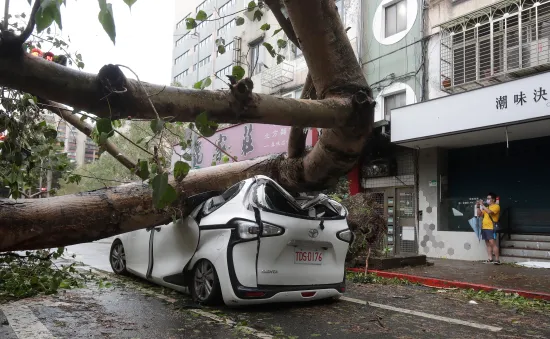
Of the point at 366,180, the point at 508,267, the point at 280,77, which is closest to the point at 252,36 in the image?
the point at 280,77

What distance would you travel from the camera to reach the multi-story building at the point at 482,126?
1045 centimetres

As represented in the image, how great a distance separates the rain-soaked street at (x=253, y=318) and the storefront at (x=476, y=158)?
210 inches

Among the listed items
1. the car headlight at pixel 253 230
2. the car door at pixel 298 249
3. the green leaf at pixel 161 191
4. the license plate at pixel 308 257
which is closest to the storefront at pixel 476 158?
the car door at pixel 298 249

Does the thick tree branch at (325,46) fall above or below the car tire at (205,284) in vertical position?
above

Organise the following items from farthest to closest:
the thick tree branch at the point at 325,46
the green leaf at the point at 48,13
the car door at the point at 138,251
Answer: the car door at the point at 138,251 < the thick tree branch at the point at 325,46 < the green leaf at the point at 48,13

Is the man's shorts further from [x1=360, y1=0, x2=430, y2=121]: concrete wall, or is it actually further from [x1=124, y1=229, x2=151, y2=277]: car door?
[x1=124, y1=229, x2=151, y2=277]: car door

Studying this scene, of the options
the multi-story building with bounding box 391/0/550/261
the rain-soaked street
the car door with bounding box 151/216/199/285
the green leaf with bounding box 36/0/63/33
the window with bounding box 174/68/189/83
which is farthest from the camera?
the window with bounding box 174/68/189/83

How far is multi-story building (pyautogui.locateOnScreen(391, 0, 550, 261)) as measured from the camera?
34.3ft

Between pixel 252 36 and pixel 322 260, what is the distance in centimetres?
1836

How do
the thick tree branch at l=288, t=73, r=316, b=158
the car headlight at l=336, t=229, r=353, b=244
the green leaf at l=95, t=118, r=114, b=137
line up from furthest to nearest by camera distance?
1. the car headlight at l=336, t=229, r=353, b=244
2. the thick tree branch at l=288, t=73, r=316, b=158
3. the green leaf at l=95, t=118, r=114, b=137

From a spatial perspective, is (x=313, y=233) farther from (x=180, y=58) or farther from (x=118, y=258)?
(x=180, y=58)

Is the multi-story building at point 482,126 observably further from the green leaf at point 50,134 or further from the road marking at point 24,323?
the road marking at point 24,323

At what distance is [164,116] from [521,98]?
29.9 feet

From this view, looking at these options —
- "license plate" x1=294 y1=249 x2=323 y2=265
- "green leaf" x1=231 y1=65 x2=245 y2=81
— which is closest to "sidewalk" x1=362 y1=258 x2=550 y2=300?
"license plate" x1=294 y1=249 x2=323 y2=265
